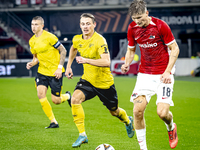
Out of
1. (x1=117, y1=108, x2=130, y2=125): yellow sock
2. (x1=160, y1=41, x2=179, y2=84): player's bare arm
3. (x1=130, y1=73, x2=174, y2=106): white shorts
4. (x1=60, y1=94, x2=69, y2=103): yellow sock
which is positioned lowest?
(x1=60, y1=94, x2=69, y2=103): yellow sock

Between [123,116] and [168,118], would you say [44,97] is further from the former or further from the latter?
[168,118]

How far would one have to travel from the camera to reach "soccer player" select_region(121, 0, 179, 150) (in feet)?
13.1

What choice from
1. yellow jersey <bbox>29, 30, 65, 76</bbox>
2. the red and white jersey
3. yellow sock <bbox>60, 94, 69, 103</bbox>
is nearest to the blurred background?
yellow sock <bbox>60, 94, 69, 103</bbox>

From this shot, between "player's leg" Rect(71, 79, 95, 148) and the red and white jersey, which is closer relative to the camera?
the red and white jersey

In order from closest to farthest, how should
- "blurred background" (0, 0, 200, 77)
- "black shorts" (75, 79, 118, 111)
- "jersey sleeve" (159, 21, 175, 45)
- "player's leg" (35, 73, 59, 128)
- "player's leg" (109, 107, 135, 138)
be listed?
"jersey sleeve" (159, 21, 175, 45)
"black shorts" (75, 79, 118, 111)
"player's leg" (109, 107, 135, 138)
"player's leg" (35, 73, 59, 128)
"blurred background" (0, 0, 200, 77)

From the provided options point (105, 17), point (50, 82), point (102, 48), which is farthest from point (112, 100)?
point (105, 17)

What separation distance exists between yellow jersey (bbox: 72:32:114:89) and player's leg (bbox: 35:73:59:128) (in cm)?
142

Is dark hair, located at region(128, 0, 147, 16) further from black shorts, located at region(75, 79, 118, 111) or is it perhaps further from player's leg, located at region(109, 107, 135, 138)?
player's leg, located at region(109, 107, 135, 138)

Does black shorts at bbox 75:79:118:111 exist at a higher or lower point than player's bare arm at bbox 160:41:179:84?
lower

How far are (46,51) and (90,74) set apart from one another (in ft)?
5.53

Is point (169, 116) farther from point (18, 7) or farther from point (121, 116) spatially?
point (18, 7)

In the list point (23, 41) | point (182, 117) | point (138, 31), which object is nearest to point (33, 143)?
point (138, 31)

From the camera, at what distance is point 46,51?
6.29 metres

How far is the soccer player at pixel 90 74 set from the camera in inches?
184
